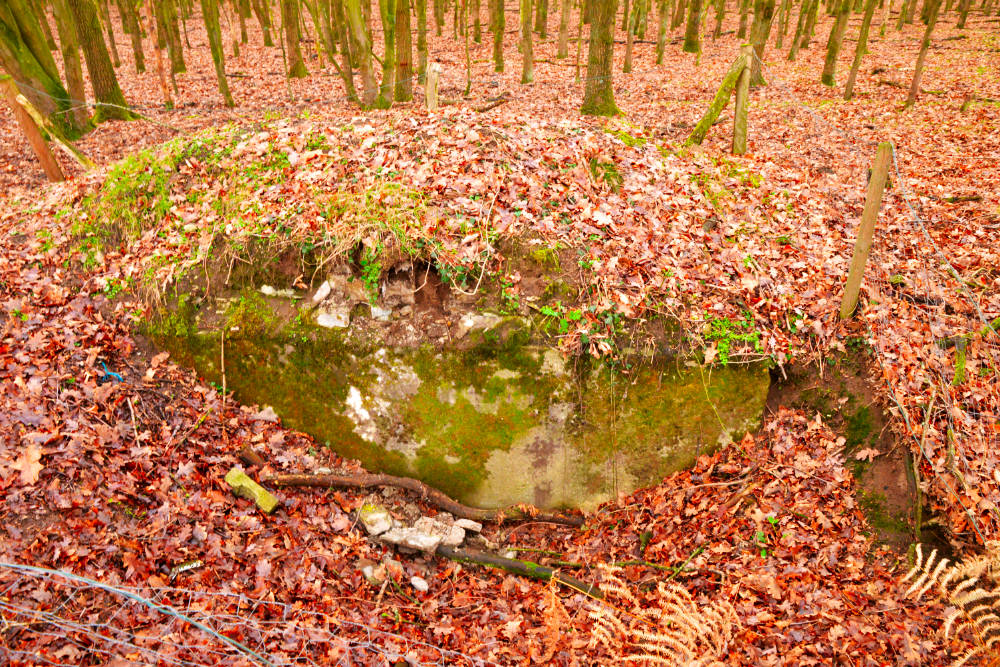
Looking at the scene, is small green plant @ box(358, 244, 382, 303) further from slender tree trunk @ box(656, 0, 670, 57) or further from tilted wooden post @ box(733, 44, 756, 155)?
slender tree trunk @ box(656, 0, 670, 57)

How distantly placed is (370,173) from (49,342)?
11.5ft

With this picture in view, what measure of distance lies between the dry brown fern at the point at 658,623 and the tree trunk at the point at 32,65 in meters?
12.2

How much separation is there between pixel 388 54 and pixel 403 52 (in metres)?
0.38

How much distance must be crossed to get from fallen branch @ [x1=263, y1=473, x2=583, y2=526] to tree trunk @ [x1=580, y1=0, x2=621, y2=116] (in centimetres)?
848

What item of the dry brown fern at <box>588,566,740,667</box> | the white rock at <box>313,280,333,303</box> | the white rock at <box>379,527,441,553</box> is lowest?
the white rock at <box>379,527,441,553</box>

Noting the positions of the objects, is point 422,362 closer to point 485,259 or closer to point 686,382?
point 485,259

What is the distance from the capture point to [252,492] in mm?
4402

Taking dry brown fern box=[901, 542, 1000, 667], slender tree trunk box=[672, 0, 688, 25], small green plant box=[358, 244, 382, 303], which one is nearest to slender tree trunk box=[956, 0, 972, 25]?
slender tree trunk box=[672, 0, 688, 25]

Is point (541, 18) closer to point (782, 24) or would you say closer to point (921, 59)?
point (782, 24)

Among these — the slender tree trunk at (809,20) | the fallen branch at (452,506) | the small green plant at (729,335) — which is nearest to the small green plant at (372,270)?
the fallen branch at (452,506)

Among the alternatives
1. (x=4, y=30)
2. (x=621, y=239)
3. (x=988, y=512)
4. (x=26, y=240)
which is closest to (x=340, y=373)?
(x=621, y=239)

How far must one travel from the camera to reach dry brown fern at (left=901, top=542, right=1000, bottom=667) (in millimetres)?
2691

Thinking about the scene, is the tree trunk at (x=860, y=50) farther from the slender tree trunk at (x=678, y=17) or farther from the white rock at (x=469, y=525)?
the white rock at (x=469, y=525)

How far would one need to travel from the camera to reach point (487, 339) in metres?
4.95
